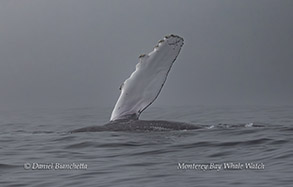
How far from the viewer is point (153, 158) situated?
909 centimetres

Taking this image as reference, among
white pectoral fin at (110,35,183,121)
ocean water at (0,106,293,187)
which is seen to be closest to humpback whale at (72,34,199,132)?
white pectoral fin at (110,35,183,121)

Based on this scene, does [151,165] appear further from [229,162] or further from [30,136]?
[30,136]

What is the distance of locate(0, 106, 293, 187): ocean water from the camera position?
25.4 ft

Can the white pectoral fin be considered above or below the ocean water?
above

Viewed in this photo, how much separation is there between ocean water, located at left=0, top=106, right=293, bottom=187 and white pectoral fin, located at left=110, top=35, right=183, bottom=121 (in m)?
0.72

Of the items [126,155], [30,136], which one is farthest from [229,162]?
[30,136]

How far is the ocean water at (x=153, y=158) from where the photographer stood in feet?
25.4

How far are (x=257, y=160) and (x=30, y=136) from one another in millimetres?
5127

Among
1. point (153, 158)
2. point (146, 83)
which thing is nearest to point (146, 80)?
point (146, 83)

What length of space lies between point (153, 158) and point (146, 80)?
117 inches

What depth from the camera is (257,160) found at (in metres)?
8.69

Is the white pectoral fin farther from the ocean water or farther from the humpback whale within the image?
the ocean water

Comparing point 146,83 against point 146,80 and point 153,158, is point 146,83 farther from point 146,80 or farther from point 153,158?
point 153,158

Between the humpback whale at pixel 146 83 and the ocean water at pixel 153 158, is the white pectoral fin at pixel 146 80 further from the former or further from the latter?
the ocean water at pixel 153 158
